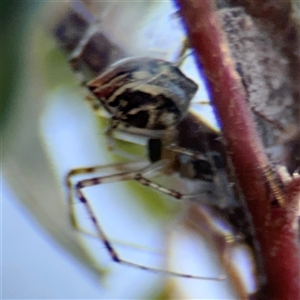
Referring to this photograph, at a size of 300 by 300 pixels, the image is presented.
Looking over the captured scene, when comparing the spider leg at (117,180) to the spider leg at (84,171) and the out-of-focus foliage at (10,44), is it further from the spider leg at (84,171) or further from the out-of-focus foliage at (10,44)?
the out-of-focus foliage at (10,44)

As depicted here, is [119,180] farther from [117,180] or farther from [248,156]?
[248,156]

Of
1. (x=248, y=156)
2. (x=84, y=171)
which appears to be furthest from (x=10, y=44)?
(x=248, y=156)

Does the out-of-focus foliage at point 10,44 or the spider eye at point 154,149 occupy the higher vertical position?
the out-of-focus foliage at point 10,44

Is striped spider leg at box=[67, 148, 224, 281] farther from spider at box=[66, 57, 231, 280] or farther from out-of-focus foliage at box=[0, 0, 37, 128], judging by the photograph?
out-of-focus foliage at box=[0, 0, 37, 128]

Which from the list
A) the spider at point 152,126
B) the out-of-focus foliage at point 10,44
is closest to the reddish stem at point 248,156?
the spider at point 152,126
